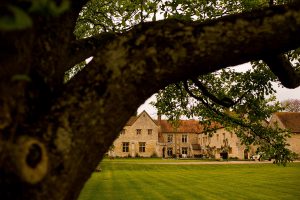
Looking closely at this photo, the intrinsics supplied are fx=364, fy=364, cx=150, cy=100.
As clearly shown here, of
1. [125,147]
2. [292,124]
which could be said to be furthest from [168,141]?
[292,124]

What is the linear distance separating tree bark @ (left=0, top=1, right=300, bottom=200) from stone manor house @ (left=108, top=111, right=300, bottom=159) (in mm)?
65616

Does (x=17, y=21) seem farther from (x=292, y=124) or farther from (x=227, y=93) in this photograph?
(x=292, y=124)

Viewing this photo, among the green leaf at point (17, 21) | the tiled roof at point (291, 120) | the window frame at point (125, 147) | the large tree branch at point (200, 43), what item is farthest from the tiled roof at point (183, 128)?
the green leaf at point (17, 21)

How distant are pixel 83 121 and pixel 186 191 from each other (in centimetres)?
1792

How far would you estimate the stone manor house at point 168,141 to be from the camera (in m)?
70.2

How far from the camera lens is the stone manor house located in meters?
70.2

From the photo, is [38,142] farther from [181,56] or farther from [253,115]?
[253,115]

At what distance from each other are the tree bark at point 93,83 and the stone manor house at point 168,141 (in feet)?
215

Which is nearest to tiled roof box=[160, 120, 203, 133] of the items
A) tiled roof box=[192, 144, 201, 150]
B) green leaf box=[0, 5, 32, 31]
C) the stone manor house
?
the stone manor house

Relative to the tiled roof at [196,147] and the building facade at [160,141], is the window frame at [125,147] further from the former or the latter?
the tiled roof at [196,147]

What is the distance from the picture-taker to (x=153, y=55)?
2.71 metres

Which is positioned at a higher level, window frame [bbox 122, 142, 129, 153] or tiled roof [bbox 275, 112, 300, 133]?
tiled roof [bbox 275, 112, 300, 133]

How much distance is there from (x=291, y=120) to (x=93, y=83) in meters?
68.8

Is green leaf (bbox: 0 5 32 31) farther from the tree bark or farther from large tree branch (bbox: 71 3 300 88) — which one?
large tree branch (bbox: 71 3 300 88)
